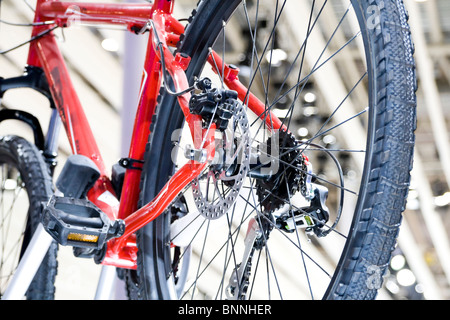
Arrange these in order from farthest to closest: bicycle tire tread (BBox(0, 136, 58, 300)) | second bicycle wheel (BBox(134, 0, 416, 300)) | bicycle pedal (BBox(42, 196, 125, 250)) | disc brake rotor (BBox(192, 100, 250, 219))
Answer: bicycle tire tread (BBox(0, 136, 58, 300))
bicycle pedal (BBox(42, 196, 125, 250))
disc brake rotor (BBox(192, 100, 250, 219))
second bicycle wheel (BBox(134, 0, 416, 300))

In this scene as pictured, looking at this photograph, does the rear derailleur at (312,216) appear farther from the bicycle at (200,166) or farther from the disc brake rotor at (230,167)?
the disc brake rotor at (230,167)

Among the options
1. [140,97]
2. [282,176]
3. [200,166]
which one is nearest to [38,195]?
[140,97]

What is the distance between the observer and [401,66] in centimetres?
98

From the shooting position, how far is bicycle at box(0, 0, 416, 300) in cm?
98

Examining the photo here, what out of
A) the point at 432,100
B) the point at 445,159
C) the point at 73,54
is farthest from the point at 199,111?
the point at 445,159

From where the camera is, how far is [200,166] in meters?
1.31

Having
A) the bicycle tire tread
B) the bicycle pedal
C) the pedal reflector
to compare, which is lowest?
the pedal reflector

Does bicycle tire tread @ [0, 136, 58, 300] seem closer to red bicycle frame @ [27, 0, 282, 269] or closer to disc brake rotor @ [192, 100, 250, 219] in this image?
red bicycle frame @ [27, 0, 282, 269]

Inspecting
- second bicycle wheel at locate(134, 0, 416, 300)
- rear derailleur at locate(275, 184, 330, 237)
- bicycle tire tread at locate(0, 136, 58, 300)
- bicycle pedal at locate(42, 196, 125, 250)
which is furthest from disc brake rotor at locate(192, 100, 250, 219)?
bicycle tire tread at locate(0, 136, 58, 300)

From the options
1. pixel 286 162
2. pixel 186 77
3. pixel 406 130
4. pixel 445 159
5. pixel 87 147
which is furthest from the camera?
pixel 445 159

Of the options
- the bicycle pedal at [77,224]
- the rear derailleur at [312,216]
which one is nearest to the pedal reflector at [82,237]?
the bicycle pedal at [77,224]

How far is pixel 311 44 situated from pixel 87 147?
2.27 meters

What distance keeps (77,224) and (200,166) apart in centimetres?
29

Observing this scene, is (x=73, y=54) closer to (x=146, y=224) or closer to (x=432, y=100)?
(x=146, y=224)
